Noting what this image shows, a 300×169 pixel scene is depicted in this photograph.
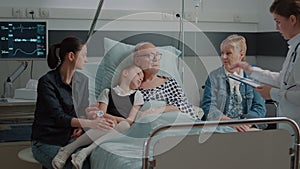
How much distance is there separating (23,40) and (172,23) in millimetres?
1452

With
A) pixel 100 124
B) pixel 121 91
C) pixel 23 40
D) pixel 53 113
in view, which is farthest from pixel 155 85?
pixel 23 40

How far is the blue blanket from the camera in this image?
95.5 inches

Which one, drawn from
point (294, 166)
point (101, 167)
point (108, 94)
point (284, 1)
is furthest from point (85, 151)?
point (284, 1)

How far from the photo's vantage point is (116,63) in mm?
3396

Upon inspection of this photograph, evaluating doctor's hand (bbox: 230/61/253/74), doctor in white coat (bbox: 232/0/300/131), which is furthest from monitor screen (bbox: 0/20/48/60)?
doctor in white coat (bbox: 232/0/300/131)

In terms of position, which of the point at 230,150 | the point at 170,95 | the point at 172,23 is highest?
the point at 172,23

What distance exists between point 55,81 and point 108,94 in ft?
1.25

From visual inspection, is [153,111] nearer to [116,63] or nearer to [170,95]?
[170,95]

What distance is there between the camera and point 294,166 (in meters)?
2.31

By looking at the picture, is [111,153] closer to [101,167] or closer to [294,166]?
[101,167]

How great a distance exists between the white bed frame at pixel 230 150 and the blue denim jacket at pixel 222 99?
1.03 metres

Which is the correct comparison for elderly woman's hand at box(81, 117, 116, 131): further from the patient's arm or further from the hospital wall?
the hospital wall

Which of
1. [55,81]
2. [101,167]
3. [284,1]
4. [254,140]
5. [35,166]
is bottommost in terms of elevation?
[35,166]

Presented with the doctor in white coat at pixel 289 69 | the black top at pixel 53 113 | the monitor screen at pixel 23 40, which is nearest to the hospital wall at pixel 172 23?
the monitor screen at pixel 23 40
